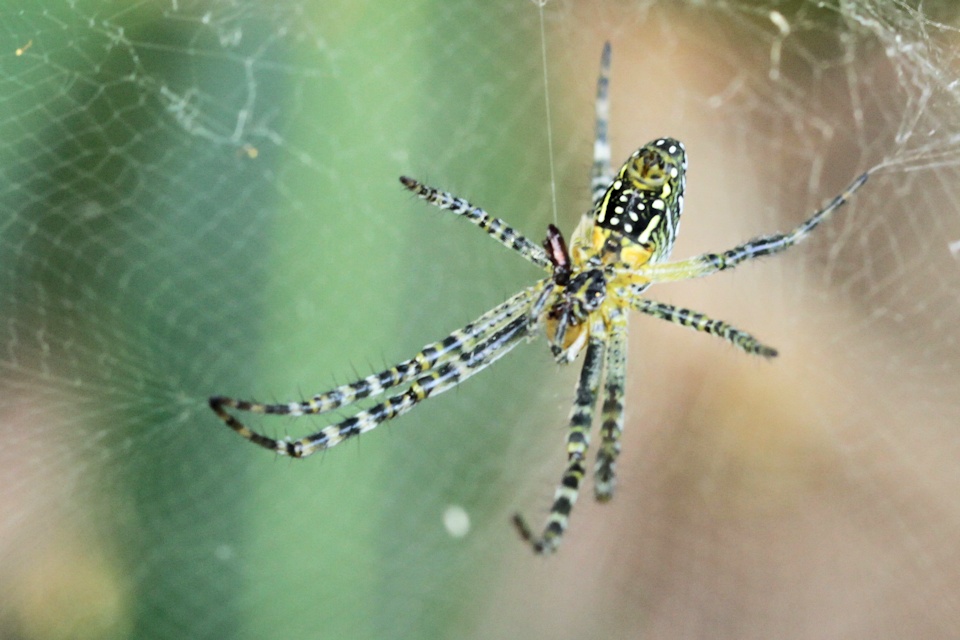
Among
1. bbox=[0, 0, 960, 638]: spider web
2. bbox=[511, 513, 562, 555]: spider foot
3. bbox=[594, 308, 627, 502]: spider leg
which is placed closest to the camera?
bbox=[511, 513, 562, 555]: spider foot

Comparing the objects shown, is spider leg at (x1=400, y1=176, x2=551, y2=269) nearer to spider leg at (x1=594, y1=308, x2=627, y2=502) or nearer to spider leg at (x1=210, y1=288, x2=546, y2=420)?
spider leg at (x1=210, y1=288, x2=546, y2=420)

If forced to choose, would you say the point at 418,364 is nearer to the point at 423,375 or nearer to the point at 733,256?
the point at 423,375

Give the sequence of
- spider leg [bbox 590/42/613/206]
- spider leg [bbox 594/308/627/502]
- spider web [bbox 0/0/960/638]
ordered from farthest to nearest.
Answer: spider web [bbox 0/0/960/638]
spider leg [bbox 590/42/613/206]
spider leg [bbox 594/308/627/502]

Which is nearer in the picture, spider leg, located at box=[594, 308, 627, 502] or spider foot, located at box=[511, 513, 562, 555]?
spider foot, located at box=[511, 513, 562, 555]

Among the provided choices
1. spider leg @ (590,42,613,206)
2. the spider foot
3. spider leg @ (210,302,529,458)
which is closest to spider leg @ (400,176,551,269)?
spider leg @ (210,302,529,458)

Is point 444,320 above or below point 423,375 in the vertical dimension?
above

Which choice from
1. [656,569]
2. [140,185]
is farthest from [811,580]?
[140,185]

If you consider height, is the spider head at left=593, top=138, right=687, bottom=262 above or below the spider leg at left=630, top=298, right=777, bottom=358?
above

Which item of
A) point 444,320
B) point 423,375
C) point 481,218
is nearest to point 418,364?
point 423,375
